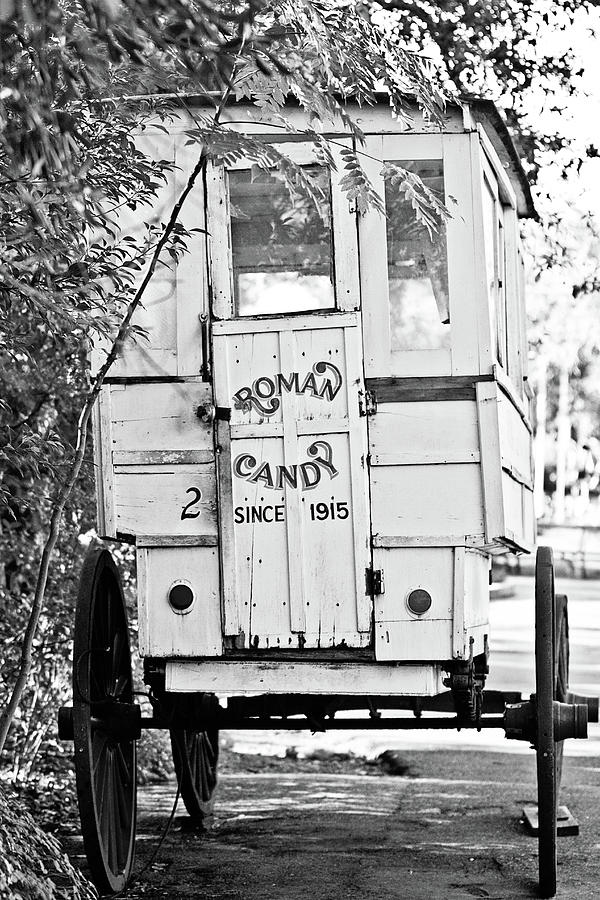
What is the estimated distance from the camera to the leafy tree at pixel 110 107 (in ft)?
9.06

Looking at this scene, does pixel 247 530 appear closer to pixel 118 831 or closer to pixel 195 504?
pixel 195 504

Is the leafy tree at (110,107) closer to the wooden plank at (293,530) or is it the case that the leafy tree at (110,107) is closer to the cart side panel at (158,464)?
the cart side panel at (158,464)

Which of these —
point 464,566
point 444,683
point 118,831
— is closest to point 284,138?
point 464,566

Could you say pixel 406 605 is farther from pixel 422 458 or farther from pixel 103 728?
pixel 103 728

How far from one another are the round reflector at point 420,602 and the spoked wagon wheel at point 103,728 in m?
1.39

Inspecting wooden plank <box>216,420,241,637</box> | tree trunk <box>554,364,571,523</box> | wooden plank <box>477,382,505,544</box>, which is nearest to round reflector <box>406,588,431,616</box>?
wooden plank <box>477,382,505,544</box>

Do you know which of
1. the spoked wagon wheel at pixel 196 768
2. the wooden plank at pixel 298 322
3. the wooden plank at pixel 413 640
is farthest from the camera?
the spoked wagon wheel at pixel 196 768

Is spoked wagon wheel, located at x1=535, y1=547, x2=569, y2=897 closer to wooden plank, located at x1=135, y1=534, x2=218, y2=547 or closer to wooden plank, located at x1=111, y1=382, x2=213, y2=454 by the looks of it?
wooden plank, located at x1=135, y1=534, x2=218, y2=547

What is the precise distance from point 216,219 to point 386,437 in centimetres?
120

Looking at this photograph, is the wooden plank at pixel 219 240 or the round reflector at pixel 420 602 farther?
the wooden plank at pixel 219 240

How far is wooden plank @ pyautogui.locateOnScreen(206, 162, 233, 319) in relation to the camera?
548cm

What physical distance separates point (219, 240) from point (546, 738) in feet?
8.21

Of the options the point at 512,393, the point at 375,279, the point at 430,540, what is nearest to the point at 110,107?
the point at 375,279

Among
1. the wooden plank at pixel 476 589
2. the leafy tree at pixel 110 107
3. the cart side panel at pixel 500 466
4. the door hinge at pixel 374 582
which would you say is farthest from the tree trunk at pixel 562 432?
the leafy tree at pixel 110 107
